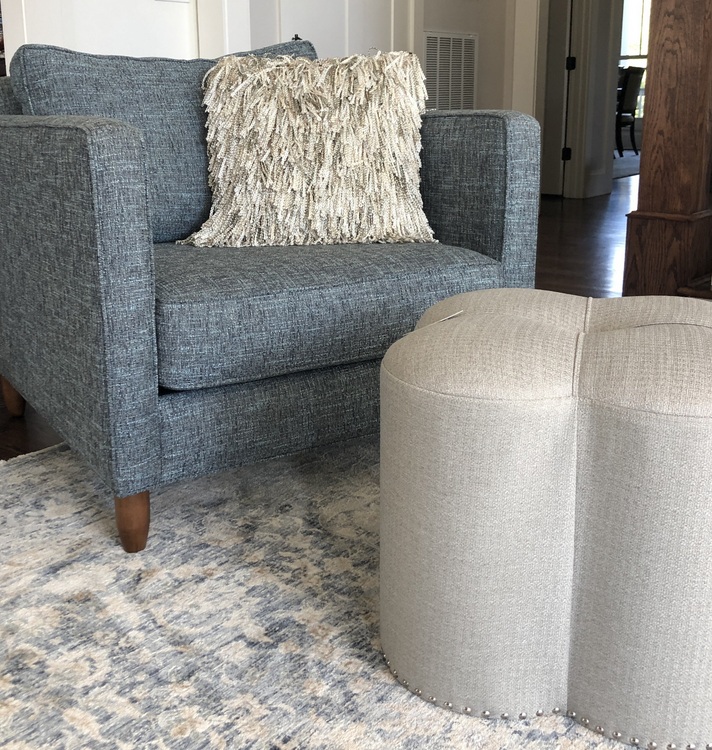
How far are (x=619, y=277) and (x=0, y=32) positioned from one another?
2731mm

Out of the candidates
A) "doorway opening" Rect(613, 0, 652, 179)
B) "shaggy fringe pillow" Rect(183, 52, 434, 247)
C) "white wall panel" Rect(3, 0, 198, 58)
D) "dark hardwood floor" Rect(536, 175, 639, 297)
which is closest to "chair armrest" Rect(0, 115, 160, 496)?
"shaggy fringe pillow" Rect(183, 52, 434, 247)

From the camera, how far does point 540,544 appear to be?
3.33 ft

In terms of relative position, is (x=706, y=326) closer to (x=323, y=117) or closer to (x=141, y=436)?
(x=141, y=436)

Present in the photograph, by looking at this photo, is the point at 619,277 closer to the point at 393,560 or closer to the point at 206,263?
the point at 206,263

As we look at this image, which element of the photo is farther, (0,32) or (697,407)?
(0,32)

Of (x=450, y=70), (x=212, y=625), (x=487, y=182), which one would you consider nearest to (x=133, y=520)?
(x=212, y=625)

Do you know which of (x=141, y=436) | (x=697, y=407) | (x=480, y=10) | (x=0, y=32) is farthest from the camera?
(x=480, y=10)

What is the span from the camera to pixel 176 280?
150 cm

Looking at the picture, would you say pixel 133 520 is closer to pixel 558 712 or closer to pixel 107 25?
pixel 558 712

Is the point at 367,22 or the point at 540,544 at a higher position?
the point at 367,22

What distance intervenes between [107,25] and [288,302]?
217cm

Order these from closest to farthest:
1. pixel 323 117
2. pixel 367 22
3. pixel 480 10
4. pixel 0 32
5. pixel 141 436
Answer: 1. pixel 141 436
2. pixel 323 117
3. pixel 0 32
4. pixel 367 22
5. pixel 480 10

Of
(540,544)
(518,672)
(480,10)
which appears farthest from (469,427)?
(480,10)

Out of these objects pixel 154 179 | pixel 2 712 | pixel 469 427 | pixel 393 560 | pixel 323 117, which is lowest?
pixel 2 712
